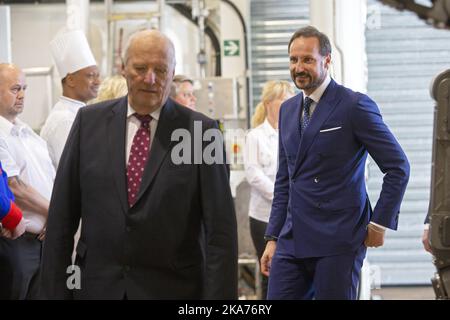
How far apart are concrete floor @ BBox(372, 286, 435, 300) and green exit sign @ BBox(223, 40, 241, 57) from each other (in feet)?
8.96

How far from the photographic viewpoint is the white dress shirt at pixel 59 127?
5090 mm

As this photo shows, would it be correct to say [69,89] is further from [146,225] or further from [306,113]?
[146,225]

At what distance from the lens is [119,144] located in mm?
3223

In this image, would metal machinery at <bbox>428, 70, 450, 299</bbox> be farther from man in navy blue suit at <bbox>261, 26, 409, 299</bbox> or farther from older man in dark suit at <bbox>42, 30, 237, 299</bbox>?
older man in dark suit at <bbox>42, 30, 237, 299</bbox>

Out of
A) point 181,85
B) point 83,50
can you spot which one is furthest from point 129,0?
point 83,50

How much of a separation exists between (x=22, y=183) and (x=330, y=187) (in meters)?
1.70

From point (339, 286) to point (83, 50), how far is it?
2.36 m

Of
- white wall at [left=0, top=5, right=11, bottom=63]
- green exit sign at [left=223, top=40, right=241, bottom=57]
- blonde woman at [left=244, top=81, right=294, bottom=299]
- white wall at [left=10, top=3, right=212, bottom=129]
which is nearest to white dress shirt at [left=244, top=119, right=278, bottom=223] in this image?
blonde woman at [left=244, top=81, right=294, bottom=299]

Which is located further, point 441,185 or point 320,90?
point 320,90

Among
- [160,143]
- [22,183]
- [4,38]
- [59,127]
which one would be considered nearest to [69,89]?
[59,127]

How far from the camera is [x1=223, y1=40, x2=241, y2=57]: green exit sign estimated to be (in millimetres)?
9445

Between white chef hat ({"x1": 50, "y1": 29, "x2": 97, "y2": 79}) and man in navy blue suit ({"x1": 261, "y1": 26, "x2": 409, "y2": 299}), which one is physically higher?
white chef hat ({"x1": 50, "y1": 29, "x2": 97, "y2": 79})

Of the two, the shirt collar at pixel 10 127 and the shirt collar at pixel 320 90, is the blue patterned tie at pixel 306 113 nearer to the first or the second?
the shirt collar at pixel 320 90
